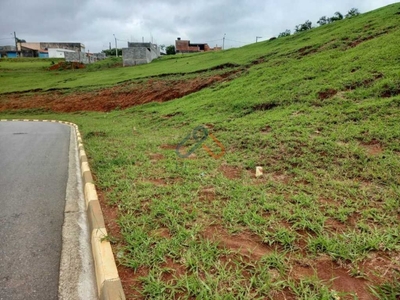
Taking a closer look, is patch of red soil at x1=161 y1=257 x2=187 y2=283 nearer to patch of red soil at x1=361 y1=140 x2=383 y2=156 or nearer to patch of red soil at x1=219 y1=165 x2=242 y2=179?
patch of red soil at x1=219 y1=165 x2=242 y2=179

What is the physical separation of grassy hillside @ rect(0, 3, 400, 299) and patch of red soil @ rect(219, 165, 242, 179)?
0.7 inches

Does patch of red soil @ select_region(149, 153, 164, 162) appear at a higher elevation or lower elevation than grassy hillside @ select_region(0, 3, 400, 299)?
lower

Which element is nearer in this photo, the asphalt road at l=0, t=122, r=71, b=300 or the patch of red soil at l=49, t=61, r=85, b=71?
the asphalt road at l=0, t=122, r=71, b=300

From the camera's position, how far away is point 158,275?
7.02 ft

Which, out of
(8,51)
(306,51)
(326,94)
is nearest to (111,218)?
(326,94)

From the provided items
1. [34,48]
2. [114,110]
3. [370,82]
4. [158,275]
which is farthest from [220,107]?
[34,48]

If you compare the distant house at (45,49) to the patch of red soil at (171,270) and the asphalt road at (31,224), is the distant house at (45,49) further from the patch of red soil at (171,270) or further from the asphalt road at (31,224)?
the patch of red soil at (171,270)

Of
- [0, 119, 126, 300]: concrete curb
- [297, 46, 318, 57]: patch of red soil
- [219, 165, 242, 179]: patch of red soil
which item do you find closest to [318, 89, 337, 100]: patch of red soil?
[219, 165, 242, 179]: patch of red soil

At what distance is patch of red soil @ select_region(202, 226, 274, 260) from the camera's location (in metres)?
2.37

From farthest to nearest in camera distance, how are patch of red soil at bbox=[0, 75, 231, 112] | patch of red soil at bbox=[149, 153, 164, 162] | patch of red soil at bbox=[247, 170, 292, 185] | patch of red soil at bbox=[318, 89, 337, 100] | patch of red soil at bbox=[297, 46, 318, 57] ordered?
patch of red soil at bbox=[0, 75, 231, 112]
patch of red soil at bbox=[297, 46, 318, 57]
patch of red soil at bbox=[318, 89, 337, 100]
patch of red soil at bbox=[149, 153, 164, 162]
patch of red soil at bbox=[247, 170, 292, 185]

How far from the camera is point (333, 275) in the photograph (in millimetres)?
2049

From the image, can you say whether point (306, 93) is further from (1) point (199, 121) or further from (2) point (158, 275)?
(2) point (158, 275)

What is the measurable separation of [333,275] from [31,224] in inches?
122

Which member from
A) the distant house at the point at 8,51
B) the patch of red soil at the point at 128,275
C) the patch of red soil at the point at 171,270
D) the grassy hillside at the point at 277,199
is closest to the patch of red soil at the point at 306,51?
the grassy hillside at the point at 277,199
